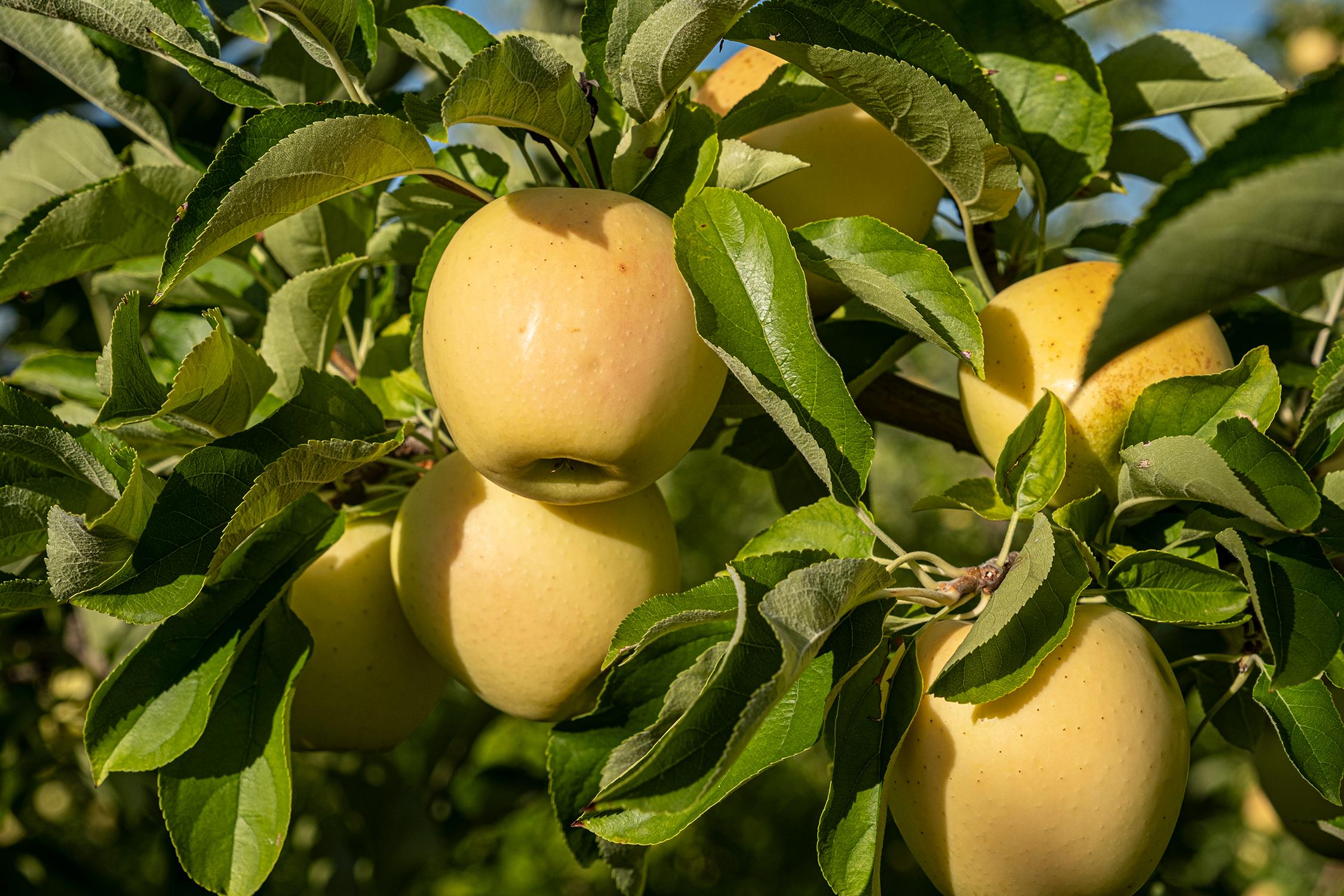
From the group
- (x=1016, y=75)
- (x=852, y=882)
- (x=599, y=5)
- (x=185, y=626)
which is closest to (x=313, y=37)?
(x=599, y=5)

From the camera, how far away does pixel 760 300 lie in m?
0.67

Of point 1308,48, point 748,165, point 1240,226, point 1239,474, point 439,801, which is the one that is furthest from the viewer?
point 1308,48

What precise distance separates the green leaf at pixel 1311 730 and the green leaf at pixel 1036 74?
42cm

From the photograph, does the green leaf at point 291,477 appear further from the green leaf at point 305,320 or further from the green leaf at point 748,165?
the green leaf at point 748,165

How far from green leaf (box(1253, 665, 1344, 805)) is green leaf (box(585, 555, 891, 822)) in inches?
12.8

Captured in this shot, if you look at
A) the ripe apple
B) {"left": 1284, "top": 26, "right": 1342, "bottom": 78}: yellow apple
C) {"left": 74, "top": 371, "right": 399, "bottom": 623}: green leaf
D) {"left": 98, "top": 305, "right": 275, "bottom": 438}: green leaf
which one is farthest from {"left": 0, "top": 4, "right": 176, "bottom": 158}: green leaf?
{"left": 1284, "top": 26, "right": 1342, "bottom": 78}: yellow apple

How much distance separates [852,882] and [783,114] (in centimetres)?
53

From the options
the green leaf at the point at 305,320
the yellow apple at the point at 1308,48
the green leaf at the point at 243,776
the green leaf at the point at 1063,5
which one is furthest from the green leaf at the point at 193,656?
the yellow apple at the point at 1308,48

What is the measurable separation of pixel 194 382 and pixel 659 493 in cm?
36

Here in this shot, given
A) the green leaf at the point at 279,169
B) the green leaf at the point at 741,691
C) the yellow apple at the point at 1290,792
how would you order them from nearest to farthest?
the green leaf at the point at 741,691 < the green leaf at the point at 279,169 < the yellow apple at the point at 1290,792

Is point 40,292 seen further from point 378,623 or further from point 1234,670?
point 1234,670

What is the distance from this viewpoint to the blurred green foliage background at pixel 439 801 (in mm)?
1642

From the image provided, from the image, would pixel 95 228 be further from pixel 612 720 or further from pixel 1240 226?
pixel 1240 226

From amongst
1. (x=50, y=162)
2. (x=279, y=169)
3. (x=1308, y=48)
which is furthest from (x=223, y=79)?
(x=1308, y=48)
